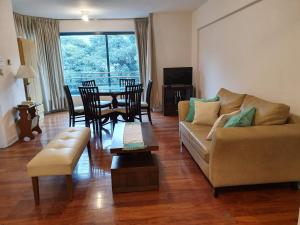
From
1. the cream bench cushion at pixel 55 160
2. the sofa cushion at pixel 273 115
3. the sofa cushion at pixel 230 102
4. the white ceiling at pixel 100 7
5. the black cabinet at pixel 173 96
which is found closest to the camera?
the cream bench cushion at pixel 55 160

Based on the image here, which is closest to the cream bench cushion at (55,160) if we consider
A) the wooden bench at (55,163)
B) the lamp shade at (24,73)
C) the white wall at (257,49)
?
the wooden bench at (55,163)

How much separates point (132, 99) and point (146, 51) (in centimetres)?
232

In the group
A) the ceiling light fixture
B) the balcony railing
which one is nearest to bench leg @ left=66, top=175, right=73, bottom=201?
the ceiling light fixture

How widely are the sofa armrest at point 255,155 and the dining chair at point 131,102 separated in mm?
2432

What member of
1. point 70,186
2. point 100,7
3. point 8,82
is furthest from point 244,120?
point 100,7

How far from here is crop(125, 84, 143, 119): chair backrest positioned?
4230 mm

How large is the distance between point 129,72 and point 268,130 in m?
5.09

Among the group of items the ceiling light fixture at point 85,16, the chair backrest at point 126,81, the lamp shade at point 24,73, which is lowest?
the chair backrest at point 126,81

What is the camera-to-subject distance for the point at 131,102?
4.35 metres

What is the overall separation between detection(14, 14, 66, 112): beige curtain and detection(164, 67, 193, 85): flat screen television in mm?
2962

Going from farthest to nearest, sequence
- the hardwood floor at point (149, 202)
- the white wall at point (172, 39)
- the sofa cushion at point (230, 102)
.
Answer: the white wall at point (172, 39) → the sofa cushion at point (230, 102) → the hardwood floor at point (149, 202)

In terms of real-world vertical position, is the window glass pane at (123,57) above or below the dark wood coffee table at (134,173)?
above

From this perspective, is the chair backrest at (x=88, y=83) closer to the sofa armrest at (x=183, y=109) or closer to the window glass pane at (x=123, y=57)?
the window glass pane at (x=123, y=57)

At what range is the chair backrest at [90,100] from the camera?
405 cm
